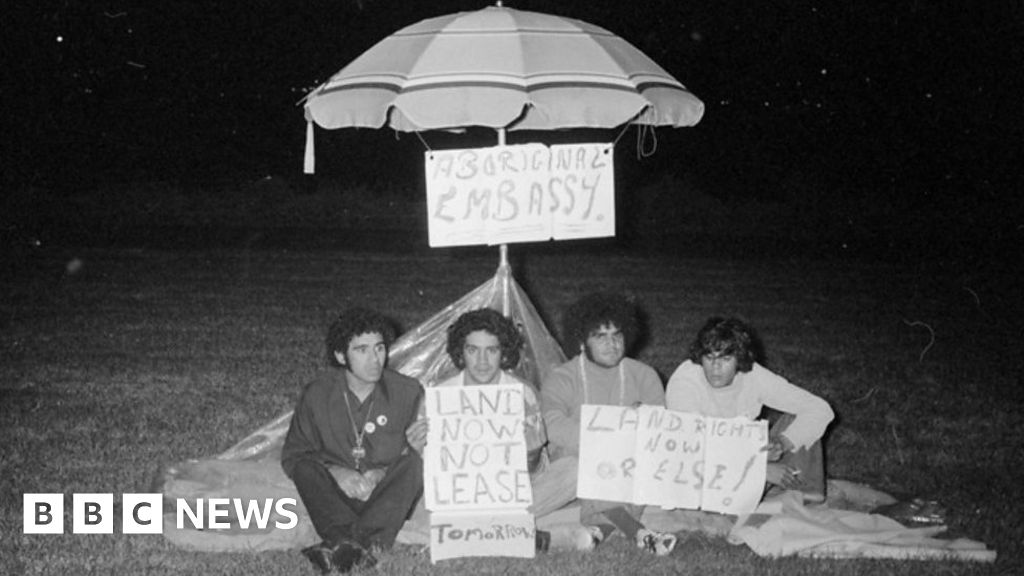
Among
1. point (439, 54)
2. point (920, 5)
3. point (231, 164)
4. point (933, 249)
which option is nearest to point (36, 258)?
point (231, 164)

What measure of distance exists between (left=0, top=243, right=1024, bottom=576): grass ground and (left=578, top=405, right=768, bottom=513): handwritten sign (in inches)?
10.7

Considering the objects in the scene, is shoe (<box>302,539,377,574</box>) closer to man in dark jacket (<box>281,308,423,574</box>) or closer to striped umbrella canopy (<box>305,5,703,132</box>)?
man in dark jacket (<box>281,308,423,574</box>)

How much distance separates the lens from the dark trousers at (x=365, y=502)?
5270mm

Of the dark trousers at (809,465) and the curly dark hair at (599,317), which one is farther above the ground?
the curly dark hair at (599,317)

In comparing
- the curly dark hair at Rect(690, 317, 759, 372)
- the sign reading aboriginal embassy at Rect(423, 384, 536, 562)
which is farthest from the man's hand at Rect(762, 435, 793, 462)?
the sign reading aboriginal embassy at Rect(423, 384, 536, 562)

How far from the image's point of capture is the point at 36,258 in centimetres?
1836

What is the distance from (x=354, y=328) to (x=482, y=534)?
112cm

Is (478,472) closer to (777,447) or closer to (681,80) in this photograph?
(777,447)

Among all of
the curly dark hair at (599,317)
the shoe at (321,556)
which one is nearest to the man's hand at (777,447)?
the curly dark hair at (599,317)

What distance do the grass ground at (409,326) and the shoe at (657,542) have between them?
0.06 metres

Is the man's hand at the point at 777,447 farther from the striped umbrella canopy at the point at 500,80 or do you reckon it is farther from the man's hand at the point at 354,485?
the man's hand at the point at 354,485

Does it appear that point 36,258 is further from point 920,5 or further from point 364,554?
point 920,5

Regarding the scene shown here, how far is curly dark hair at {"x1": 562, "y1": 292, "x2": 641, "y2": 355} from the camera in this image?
5816 mm

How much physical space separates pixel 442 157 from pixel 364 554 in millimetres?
Result: 1945
